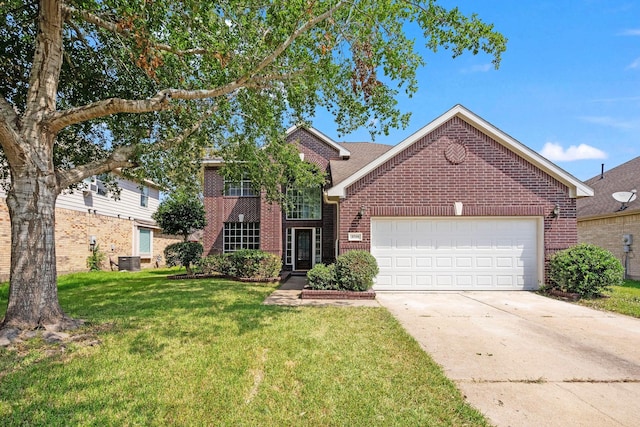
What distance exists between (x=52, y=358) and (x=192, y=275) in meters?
9.62

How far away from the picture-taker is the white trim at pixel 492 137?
9.94 meters

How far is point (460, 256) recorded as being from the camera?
10266mm

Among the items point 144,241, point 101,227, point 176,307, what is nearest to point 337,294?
point 176,307

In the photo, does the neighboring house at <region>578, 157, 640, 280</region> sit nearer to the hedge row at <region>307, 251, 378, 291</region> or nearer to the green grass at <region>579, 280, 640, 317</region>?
the green grass at <region>579, 280, 640, 317</region>

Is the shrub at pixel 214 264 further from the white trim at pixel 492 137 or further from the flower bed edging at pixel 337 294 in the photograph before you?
the white trim at pixel 492 137

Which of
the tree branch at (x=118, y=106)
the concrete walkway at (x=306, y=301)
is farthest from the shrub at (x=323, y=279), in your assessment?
the tree branch at (x=118, y=106)

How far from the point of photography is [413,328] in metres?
6.23

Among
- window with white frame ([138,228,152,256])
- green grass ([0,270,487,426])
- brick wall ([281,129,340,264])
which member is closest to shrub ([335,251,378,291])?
green grass ([0,270,487,426])

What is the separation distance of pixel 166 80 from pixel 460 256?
30.6ft

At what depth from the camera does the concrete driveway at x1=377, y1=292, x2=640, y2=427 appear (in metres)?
3.40

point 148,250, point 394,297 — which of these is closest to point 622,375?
point 394,297

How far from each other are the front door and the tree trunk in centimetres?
1163

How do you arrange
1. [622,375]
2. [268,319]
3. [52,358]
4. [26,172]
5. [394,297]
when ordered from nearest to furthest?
1. [622,375]
2. [52,358]
3. [26,172]
4. [268,319]
5. [394,297]

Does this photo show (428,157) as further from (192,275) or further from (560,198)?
(192,275)
